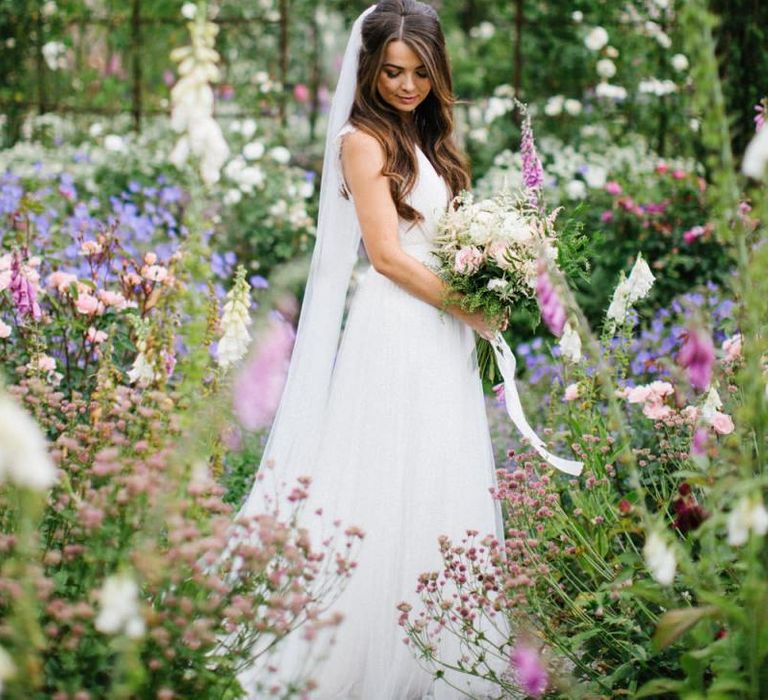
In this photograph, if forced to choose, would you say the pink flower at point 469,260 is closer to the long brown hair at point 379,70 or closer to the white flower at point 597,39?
the long brown hair at point 379,70

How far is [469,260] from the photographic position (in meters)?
3.06

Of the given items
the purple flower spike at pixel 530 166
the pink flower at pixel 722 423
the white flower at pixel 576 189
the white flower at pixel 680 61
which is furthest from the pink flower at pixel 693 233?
the pink flower at pixel 722 423

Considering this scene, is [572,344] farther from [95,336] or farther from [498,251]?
[95,336]

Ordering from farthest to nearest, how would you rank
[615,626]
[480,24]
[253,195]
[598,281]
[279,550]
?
[480,24]
[253,195]
[598,281]
[615,626]
[279,550]

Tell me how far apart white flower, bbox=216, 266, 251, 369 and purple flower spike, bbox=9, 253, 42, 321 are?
899mm

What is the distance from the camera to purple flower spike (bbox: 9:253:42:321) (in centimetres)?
350

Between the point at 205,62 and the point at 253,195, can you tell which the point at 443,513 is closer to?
the point at 205,62

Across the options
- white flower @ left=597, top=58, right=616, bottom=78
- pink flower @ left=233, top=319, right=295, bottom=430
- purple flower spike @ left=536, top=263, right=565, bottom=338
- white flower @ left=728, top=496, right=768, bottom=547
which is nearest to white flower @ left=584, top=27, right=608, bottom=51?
white flower @ left=597, top=58, right=616, bottom=78

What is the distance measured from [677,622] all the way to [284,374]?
321 cm

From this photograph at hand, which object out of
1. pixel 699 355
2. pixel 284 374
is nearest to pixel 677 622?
pixel 699 355

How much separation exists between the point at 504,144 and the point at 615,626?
5.97 m

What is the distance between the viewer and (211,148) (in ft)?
6.93

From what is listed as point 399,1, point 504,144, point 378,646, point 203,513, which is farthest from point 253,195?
point 203,513

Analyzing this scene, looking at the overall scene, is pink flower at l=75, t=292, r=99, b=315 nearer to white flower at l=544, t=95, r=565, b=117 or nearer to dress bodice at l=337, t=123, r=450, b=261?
dress bodice at l=337, t=123, r=450, b=261
